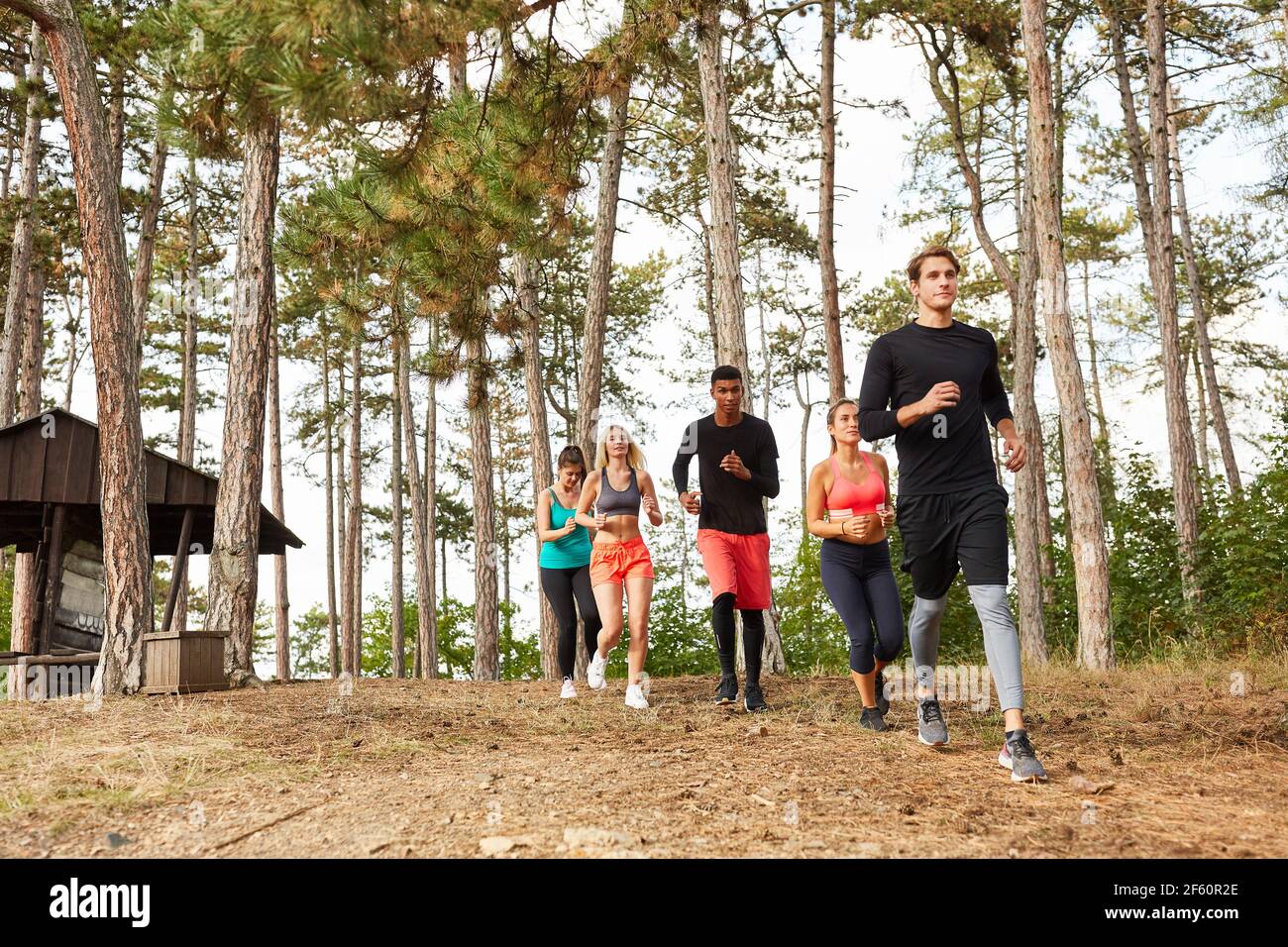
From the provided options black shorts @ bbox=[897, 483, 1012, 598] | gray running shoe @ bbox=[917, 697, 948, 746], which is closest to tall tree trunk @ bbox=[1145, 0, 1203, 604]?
gray running shoe @ bbox=[917, 697, 948, 746]

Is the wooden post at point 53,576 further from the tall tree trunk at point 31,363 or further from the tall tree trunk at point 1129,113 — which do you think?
the tall tree trunk at point 1129,113

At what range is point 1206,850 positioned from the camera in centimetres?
305

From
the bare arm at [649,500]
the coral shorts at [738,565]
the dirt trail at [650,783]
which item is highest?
the bare arm at [649,500]

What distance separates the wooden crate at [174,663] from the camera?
900 cm

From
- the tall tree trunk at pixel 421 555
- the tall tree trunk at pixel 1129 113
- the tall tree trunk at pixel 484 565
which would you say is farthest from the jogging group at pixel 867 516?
the tall tree trunk at pixel 421 555

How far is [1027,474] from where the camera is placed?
61.1 ft

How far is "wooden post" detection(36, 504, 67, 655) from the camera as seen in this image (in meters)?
12.5

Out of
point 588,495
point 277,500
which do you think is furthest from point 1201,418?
point 588,495

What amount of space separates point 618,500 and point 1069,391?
6.32m

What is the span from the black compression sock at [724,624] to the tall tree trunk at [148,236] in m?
16.6

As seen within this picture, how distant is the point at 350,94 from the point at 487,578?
11.4 metres

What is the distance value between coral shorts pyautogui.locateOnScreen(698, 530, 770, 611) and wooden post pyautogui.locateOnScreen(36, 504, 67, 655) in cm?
970

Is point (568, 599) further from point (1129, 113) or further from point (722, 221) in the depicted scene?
point (1129, 113)

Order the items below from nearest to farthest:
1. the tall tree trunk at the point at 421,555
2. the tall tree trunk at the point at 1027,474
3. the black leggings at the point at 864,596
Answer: the black leggings at the point at 864,596, the tall tree trunk at the point at 1027,474, the tall tree trunk at the point at 421,555
